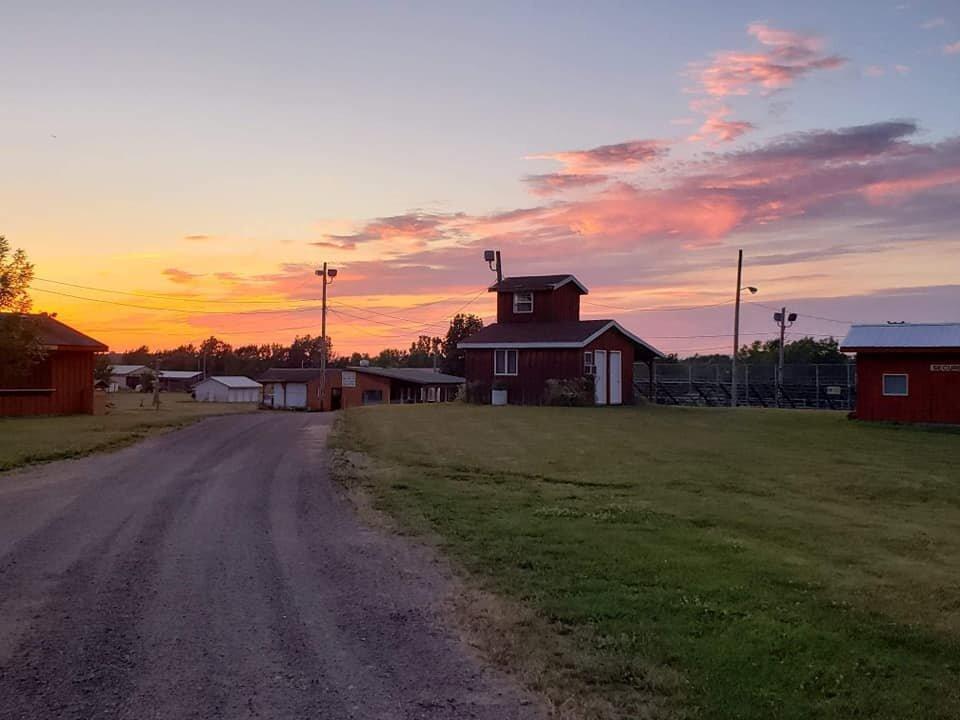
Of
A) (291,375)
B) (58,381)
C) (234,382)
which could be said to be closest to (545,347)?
(58,381)

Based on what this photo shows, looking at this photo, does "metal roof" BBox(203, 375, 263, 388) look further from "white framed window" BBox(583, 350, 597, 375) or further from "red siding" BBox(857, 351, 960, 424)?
"red siding" BBox(857, 351, 960, 424)

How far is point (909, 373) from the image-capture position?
1161 inches

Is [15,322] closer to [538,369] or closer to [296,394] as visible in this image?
[538,369]

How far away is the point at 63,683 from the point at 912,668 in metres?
→ 5.82

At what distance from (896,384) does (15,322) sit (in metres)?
29.9

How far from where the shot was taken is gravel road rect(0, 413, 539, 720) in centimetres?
537

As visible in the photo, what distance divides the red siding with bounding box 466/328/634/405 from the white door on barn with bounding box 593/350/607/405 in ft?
1.21

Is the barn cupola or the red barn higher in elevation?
the barn cupola

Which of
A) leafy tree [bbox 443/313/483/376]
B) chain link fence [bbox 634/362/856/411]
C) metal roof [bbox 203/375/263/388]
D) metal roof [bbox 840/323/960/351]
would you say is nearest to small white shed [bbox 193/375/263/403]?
metal roof [bbox 203/375/263/388]

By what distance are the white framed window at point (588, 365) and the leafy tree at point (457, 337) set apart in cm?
4840

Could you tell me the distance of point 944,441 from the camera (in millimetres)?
23969

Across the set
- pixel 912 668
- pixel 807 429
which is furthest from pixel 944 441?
pixel 912 668

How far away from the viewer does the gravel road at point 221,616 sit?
5.37 meters

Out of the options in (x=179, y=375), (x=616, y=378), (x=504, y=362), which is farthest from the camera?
(x=179, y=375)
